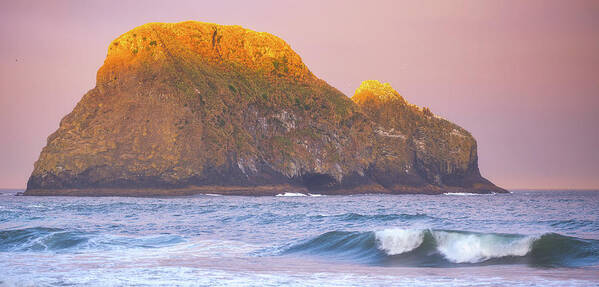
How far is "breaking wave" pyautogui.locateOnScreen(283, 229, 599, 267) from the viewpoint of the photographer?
14828mm


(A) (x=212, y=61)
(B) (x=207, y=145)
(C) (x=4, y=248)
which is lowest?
(C) (x=4, y=248)

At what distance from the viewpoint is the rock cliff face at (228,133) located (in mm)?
106375

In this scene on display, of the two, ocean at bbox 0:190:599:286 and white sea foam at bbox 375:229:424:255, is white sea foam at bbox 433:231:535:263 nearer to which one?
ocean at bbox 0:190:599:286

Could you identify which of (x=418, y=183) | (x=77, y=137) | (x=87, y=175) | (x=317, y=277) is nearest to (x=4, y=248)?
(x=317, y=277)

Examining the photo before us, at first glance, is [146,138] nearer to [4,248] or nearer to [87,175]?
[87,175]

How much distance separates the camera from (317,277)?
1209 centimetres

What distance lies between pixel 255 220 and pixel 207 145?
86.1 m

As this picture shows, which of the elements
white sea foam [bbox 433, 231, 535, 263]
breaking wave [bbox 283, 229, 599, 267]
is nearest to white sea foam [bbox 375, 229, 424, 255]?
breaking wave [bbox 283, 229, 599, 267]

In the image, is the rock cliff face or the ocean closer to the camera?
the ocean

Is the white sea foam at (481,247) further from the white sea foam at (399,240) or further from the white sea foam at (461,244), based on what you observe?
the white sea foam at (399,240)

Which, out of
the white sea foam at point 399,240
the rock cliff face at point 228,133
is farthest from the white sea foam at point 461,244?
the rock cliff face at point 228,133

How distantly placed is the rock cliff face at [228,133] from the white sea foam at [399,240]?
3461 inches

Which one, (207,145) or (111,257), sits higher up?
(207,145)

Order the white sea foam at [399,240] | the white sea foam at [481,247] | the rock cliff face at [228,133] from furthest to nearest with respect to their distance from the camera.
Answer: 1. the rock cliff face at [228,133]
2. the white sea foam at [399,240]
3. the white sea foam at [481,247]
